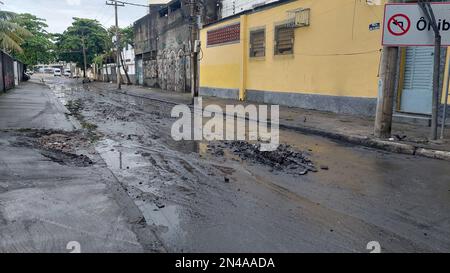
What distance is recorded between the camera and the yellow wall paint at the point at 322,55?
12867mm

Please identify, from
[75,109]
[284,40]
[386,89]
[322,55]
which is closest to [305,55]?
[322,55]

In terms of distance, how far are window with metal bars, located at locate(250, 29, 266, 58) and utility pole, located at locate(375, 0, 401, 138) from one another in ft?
34.7

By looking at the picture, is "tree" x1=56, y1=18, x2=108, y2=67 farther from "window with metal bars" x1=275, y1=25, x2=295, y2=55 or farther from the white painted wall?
"window with metal bars" x1=275, y1=25, x2=295, y2=55

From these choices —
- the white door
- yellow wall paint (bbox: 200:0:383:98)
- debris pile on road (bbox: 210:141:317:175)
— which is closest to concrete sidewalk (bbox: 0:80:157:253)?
debris pile on road (bbox: 210:141:317:175)

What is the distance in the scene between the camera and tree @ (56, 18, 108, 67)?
5834 cm

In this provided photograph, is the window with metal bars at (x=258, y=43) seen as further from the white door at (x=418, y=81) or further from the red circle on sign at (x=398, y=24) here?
the red circle on sign at (x=398, y=24)

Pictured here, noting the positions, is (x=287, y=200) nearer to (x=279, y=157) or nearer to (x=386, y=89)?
(x=279, y=157)

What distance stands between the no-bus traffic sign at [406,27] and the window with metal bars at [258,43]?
1067 cm

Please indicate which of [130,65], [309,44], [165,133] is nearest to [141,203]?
[165,133]

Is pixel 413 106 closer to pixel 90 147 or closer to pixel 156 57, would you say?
pixel 90 147

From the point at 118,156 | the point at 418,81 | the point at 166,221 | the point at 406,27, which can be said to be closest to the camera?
the point at 166,221

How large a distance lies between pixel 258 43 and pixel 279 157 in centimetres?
1360

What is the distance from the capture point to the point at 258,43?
19.6 metres

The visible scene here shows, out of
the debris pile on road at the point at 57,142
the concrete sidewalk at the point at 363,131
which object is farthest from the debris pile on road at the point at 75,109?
the concrete sidewalk at the point at 363,131
